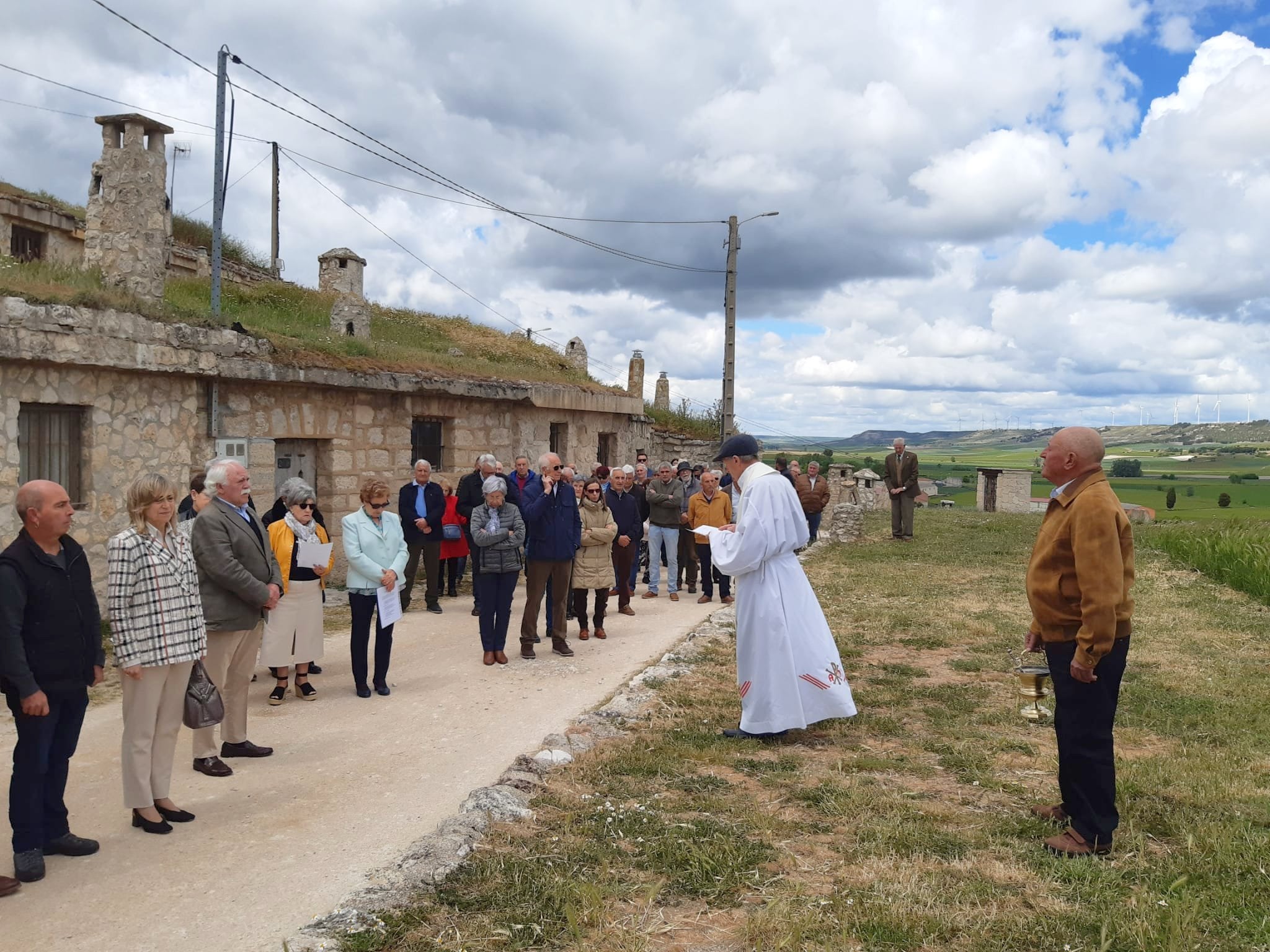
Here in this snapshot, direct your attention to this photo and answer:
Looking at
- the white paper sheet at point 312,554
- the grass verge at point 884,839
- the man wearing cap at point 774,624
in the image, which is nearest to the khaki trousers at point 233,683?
the white paper sheet at point 312,554

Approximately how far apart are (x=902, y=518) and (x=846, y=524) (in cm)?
111

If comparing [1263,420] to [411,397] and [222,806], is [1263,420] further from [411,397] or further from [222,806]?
[222,806]

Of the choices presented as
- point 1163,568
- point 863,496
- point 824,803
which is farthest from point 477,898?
point 863,496

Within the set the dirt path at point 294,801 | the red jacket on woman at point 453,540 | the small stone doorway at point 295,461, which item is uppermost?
the small stone doorway at point 295,461

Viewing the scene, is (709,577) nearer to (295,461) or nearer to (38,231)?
(295,461)

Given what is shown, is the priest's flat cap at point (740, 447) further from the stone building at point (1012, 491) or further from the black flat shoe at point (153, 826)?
the stone building at point (1012, 491)

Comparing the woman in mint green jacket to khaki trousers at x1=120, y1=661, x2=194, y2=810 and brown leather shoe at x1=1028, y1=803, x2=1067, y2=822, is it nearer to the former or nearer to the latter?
khaki trousers at x1=120, y1=661, x2=194, y2=810

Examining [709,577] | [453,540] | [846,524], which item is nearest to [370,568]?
[453,540]

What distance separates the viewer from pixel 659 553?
12.5 m

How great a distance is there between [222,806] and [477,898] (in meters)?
2.03

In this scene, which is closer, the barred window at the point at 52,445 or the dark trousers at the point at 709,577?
the barred window at the point at 52,445

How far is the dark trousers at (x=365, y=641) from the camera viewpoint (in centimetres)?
733

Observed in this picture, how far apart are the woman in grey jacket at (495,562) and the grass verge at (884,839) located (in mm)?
1937

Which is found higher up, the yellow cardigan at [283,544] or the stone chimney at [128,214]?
the stone chimney at [128,214]
